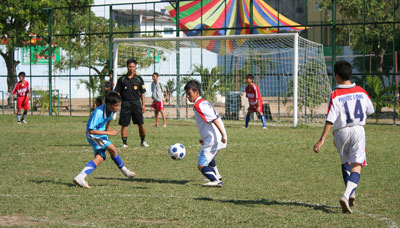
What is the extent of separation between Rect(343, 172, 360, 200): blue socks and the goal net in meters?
13.1

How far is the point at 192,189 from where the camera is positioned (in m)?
7.63

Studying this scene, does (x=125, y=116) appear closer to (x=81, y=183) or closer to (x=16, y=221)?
(x=81, y=183)

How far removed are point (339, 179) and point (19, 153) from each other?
21.2 ft

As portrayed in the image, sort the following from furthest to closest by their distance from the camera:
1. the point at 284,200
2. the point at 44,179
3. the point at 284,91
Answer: the point at 284,91 < the point at 44,179 < the point at 284,200

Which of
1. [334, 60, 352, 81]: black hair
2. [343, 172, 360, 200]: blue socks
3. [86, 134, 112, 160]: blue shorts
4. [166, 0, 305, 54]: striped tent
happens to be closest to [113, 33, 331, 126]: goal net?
[166, 0, 305, 54]: striped tent

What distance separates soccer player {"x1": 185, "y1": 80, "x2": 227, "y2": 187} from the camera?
25.0 feet

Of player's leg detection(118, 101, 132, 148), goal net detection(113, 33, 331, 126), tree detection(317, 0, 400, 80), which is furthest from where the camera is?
tree detection(317, 0, 400, 80)

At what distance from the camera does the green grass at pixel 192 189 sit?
19.1 feet

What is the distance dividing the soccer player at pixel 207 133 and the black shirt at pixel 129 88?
16.6 feet

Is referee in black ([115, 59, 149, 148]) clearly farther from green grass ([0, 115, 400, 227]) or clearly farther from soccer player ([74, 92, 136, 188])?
soccer player ([74, 92, 136, 188])

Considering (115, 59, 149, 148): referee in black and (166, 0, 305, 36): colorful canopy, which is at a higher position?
(166, 0, 305, 36): colorful canopy

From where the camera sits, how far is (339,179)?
27.8 feet

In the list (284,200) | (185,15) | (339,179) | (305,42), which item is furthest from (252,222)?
(185,15)

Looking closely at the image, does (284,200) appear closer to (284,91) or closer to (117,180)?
(117,180)
